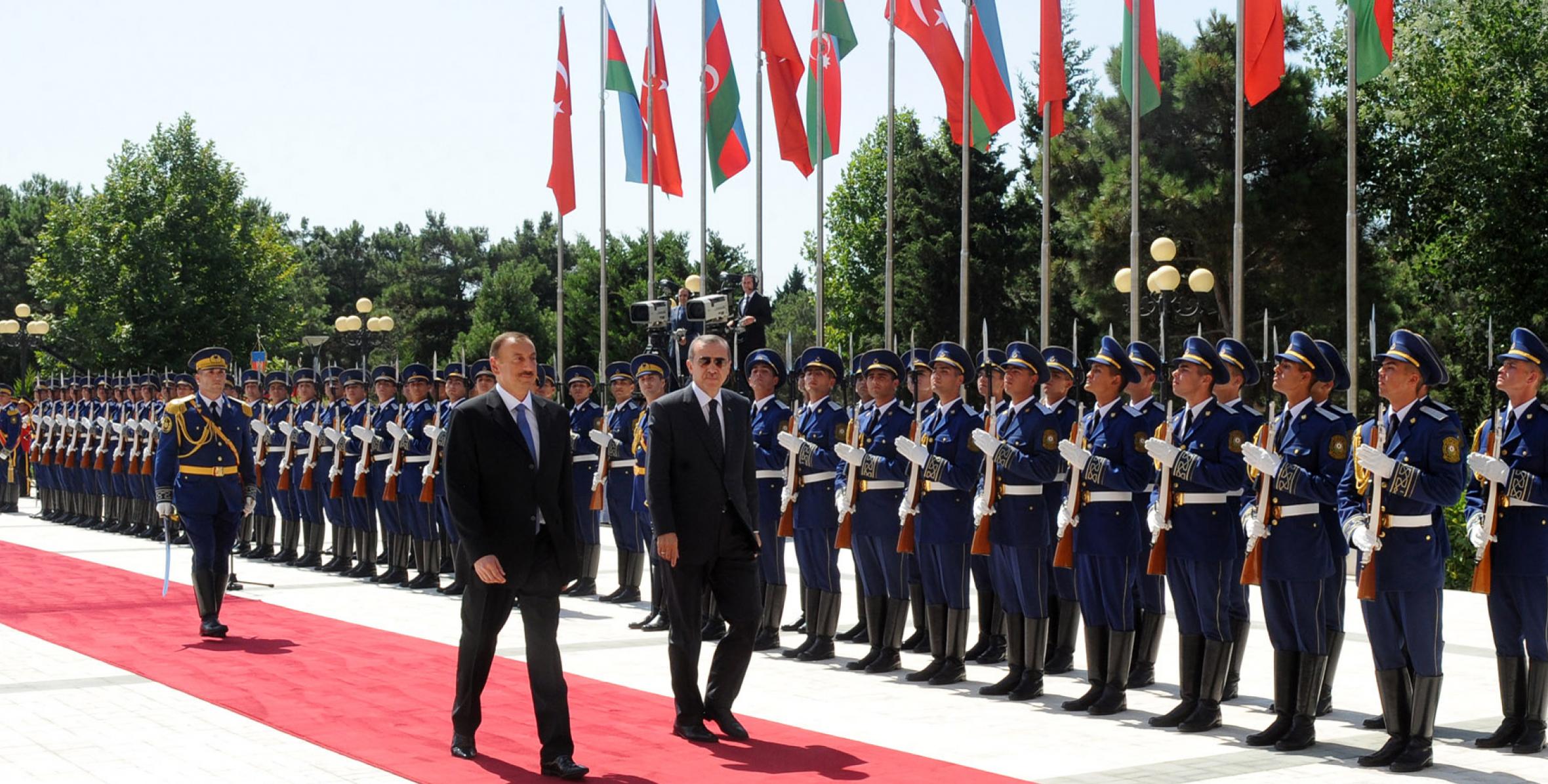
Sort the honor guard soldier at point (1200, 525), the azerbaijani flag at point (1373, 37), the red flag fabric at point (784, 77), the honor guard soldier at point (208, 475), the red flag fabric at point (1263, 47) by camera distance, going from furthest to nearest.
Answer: the red flag fabric at point (784, 77) < the red flag fabric at point (1263, 47) < the azerbaijani flag at point (1373, 37) < the honor guard soldier at point (208, 475) < the honor guard soldier at point (1200, 525)

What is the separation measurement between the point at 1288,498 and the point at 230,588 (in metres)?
10.6

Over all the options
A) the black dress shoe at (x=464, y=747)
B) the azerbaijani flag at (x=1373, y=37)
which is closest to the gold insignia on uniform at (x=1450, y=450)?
the black dress shoe at (x=464, y=747)

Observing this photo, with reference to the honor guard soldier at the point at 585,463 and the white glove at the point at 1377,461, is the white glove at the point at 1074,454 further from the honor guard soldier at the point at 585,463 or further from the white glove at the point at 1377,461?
the honor guard soldier at the point at 585,463

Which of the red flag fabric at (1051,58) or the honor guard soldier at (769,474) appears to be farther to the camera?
the red flag fabric at (1051,58)

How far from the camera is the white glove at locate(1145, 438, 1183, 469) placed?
26.3ft

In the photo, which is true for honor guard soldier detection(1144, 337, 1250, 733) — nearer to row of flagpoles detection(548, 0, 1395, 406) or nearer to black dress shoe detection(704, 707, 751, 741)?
black dress shoe detection(704, 707, 751, 741)

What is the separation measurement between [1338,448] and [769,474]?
4474 millimetres

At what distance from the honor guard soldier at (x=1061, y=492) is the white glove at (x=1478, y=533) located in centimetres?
204

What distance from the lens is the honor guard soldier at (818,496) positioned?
409 inches

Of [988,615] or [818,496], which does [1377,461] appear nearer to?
[988,615]

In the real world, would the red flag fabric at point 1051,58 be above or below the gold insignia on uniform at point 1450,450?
above

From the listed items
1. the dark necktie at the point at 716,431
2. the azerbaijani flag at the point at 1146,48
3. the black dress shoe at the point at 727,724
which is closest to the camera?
the black dress shoe at the point at 727,724

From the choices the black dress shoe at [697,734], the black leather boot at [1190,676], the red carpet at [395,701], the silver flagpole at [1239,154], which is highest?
the silver flagpole at [1239,154]

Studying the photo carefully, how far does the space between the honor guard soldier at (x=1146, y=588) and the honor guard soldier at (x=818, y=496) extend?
1.93 meters
